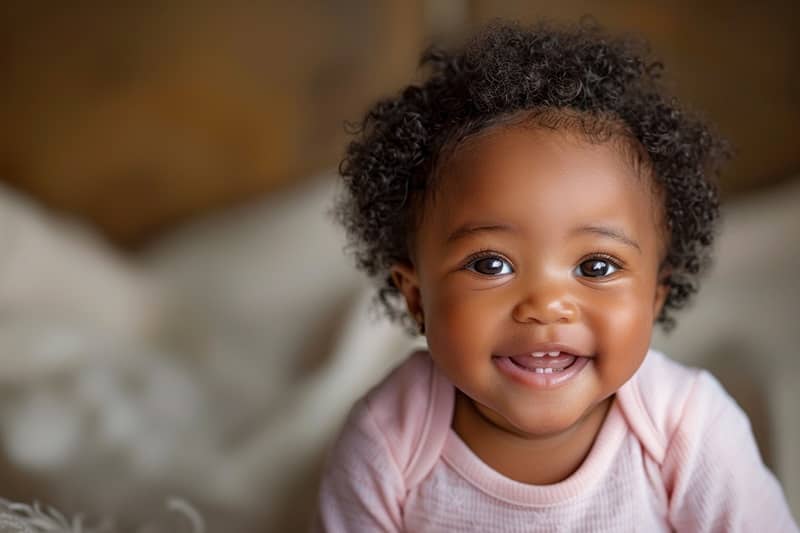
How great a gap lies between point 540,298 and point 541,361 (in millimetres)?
63

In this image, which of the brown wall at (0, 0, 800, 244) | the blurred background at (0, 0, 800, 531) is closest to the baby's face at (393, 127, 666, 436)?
the blurred background at (0, 0, 800, 531)

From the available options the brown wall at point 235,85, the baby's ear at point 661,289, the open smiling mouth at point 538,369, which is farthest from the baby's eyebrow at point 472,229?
the brown wall at point 235,85

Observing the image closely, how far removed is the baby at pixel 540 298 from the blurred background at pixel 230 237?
0.27 metres

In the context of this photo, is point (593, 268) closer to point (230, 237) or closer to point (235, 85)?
point (230, 237)

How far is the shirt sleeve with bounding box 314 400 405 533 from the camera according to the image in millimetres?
1024

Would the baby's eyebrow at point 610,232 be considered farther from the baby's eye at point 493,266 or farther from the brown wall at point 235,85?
the brown wall at point 235,85

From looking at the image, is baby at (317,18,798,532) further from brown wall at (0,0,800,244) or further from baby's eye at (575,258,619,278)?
brown wall at (0,0,800,244)

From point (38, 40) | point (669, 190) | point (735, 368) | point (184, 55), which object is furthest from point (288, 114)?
point (669, 190)

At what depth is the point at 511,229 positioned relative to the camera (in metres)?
0.87

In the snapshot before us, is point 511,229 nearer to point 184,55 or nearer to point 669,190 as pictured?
point 669,190

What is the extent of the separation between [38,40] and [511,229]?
3.67 ft

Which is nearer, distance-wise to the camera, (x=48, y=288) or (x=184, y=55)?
(x=48, y=288)

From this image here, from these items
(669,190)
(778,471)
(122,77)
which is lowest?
(778,471)

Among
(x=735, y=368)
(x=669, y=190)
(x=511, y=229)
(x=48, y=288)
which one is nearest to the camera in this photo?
(x=511, y=229)
